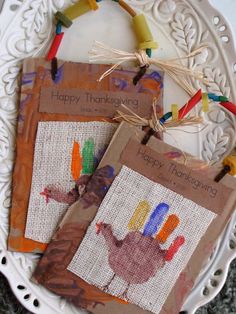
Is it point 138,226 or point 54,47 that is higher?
point 54,47

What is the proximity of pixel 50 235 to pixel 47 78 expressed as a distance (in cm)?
16

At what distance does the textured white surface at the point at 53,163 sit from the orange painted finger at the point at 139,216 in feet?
0.23

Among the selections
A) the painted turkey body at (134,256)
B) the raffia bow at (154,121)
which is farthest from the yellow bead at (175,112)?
the painted turkey body at (134,256)

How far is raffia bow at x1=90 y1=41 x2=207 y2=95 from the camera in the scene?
538mm

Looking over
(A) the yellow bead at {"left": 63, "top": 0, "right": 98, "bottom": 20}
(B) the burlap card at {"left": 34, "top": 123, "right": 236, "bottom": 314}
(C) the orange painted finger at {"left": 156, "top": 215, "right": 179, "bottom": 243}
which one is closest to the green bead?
(A) the yellow bead at {"left": 63, "top": 0, "right": 98, "bottom": 20}

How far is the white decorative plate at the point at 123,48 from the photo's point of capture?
0.54 meters

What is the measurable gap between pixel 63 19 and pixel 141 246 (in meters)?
0.25

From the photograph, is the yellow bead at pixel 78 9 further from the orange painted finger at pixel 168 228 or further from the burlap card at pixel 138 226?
the orange painted finger at pixel 168 228

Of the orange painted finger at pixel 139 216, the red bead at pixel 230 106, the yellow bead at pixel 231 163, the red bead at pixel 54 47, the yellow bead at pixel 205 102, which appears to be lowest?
the orange painted finger at pixel 139 216

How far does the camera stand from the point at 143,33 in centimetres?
54

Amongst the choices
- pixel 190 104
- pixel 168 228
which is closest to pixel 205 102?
pixel 190 104

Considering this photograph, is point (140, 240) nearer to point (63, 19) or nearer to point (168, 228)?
point (168, 228)

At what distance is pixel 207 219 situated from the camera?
1.71 ft

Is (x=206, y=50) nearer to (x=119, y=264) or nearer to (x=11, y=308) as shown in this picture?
(x=119, y=264)
